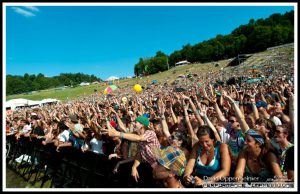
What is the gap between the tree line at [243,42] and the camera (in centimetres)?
8519

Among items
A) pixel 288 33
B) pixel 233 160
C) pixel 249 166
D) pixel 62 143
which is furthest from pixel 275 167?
pixel 288 33

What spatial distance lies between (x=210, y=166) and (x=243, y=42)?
98.6 metres

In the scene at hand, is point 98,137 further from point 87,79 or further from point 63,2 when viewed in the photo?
point 87,79

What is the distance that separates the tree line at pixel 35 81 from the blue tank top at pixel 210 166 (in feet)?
323

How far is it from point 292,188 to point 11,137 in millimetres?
10198

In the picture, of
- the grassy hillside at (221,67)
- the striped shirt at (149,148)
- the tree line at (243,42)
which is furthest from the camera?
the tree line at (243,42)

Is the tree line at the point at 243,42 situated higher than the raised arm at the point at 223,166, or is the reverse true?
the tree line at the point at 243,42

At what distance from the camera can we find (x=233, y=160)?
13.3 ft

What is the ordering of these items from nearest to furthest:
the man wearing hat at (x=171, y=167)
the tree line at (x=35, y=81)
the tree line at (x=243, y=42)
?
1. the man wearing hat at (x=171, y=167)
2. the tree line at (x=243, y=42)
3. the tree line at (x=35, y=81)

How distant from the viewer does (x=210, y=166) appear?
387 centimetres

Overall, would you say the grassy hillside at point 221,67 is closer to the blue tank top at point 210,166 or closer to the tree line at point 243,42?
the tree line at point 243,42

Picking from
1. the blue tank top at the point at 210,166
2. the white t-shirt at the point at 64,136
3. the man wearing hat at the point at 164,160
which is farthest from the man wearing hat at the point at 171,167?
the white t-shirt at the point at 64,136

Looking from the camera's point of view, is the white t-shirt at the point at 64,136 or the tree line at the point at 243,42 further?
the tree line at the point at 243,42

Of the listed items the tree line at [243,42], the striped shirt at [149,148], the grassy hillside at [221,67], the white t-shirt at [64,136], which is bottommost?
the white t-shirt at [64,136]
